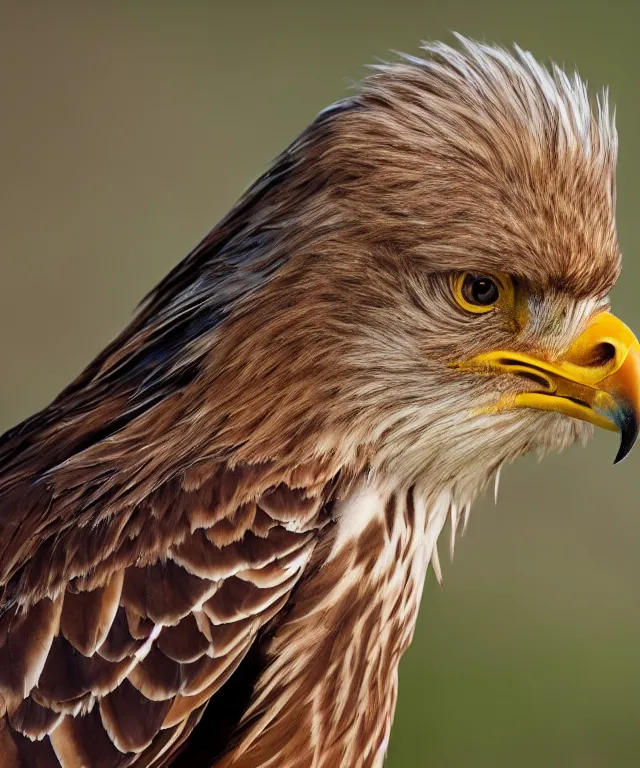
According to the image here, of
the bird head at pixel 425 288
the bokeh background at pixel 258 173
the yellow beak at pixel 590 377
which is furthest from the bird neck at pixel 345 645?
the bokeh background at pixel 258 173

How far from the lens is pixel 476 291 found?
3104mm

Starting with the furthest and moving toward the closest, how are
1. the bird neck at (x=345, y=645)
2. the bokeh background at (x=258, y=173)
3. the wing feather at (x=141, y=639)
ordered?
1. the bokeh background at (x=258, y=173)
2. the bird neck at (x=345, y=645)
3. the wing feather at (x=141, y=639)

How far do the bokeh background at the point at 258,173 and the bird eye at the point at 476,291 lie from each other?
4224 mm

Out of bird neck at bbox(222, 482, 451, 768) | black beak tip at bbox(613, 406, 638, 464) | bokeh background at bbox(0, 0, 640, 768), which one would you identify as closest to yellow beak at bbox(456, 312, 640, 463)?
black beak tip at bbox(613, 406, 638, 464)

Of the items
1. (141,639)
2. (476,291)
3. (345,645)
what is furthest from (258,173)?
Result: (141,639)

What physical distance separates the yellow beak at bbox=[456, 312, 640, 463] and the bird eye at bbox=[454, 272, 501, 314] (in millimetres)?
115

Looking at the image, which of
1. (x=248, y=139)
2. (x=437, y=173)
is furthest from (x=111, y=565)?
(x=248, y=139)

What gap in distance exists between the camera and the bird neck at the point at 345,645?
9.96 feet

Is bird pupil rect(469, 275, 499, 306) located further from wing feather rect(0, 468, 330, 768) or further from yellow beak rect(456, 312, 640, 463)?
wing feather rect(0, 468, 330, 768)

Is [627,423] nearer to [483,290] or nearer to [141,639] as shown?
[483,290]

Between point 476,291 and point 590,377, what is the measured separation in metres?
0.33

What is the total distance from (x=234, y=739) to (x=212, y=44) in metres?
11.6

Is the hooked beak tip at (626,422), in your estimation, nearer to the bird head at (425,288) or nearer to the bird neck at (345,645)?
the bird head at (425,288)

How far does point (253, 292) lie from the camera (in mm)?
3084
